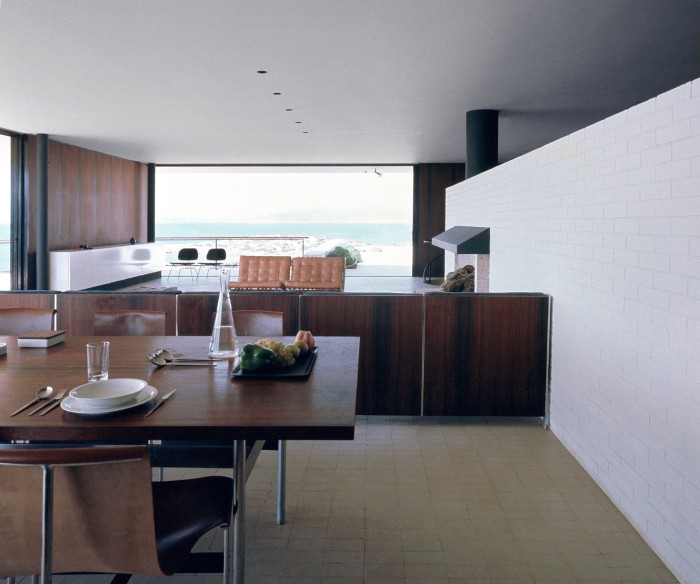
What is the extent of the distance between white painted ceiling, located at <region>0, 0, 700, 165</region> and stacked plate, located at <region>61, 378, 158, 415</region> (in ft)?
9.09

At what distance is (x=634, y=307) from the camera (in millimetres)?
2576

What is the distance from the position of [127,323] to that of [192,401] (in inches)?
57.9

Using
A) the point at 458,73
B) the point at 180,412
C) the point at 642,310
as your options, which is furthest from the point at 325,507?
the point at 458,73

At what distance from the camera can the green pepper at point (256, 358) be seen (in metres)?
2.03

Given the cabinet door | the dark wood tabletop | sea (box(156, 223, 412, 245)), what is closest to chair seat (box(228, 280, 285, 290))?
the cabinet door

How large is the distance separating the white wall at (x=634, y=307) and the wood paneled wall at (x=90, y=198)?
25.6 feet

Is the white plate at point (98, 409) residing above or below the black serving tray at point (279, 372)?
below

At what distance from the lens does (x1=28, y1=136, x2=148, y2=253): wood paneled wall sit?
946 centimetres

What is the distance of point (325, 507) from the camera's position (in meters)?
2.72

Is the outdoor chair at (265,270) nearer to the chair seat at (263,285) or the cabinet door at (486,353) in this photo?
the chair seat at (263,285)

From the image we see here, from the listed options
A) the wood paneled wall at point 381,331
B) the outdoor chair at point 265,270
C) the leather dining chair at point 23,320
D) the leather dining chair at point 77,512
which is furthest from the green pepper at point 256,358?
the outdoor chair at point 265,270

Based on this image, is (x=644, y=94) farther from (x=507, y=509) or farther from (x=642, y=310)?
(x=507, y=509)

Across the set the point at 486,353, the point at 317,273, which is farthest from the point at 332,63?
the point at 317,273

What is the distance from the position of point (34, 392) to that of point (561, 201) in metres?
2.78
